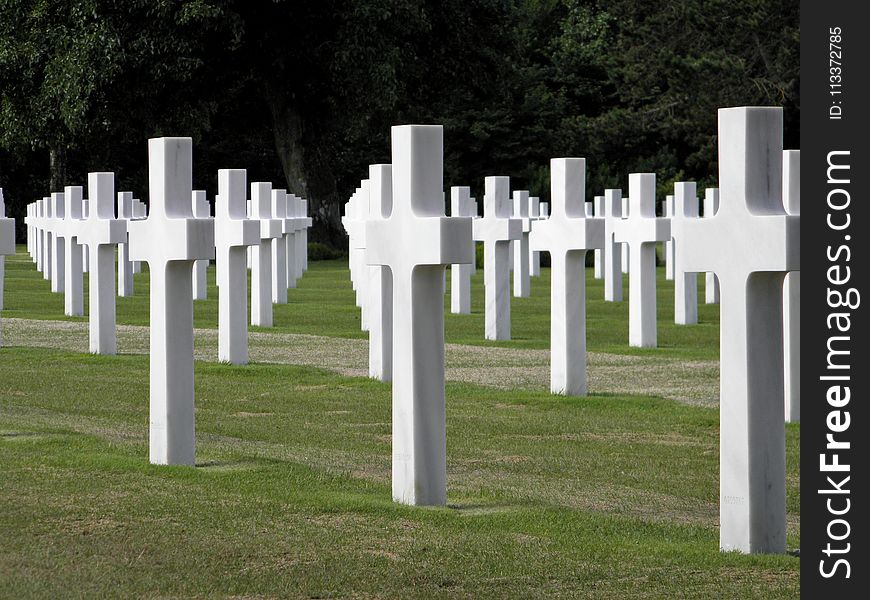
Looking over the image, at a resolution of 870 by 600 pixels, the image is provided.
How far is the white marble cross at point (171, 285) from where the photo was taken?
334 inches

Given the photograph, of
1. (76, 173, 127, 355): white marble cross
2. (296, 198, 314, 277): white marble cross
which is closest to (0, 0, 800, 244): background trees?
(296, 198, 314, 277): white marble cross

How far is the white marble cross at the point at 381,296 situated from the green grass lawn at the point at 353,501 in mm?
437

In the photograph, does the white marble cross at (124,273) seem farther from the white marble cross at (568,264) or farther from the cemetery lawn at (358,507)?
the cemetery lawn at (358,507)

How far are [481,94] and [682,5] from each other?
7397 millimetres

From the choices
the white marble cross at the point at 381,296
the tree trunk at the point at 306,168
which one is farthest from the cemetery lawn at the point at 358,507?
the tree trunk at the point at 306,168

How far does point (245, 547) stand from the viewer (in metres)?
6.43

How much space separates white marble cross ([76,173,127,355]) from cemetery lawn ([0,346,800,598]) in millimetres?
2861

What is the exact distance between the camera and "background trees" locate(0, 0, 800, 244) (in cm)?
3503

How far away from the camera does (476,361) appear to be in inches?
610

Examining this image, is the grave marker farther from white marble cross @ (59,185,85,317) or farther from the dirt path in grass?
white marble cross @ (59,185,85,317)

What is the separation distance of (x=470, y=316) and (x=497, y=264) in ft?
11.9
